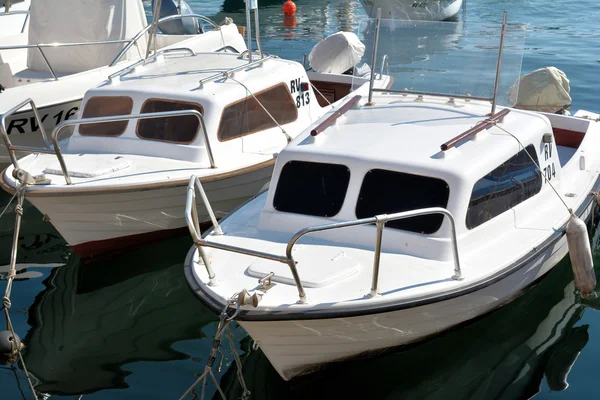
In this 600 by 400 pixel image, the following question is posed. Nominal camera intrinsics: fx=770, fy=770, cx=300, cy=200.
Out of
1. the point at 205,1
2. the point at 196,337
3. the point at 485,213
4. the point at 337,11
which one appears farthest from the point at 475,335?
the point at 205,1

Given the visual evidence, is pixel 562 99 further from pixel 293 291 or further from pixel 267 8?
pixel 267 8

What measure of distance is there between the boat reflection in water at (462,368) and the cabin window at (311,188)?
1.31 m

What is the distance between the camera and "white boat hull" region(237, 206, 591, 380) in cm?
569

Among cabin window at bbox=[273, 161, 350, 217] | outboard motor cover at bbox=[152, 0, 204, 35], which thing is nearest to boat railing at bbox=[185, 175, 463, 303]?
cabin window at bbox=[273, 161, 350, 217]

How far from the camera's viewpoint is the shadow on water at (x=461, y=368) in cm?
632

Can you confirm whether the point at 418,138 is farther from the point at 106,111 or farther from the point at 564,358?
the point at 106,111

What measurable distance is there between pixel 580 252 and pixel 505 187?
89 centimetres

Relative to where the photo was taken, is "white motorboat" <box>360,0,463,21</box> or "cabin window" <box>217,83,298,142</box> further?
"white motorboat" <box>360,0,463,21</box>

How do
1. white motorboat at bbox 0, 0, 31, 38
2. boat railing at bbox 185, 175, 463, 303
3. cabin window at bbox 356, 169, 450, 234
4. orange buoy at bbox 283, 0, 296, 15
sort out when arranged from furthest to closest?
orange buoy at bbox 283, 0, 296, 15 < white motorboat at bbox 0, 0, 31, 38 < cabin window at bbox 356, 169, 450, 234 < boat railing at bbox 185, 175, 463, 303

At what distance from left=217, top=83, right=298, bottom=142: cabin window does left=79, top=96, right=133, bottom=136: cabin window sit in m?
1.16

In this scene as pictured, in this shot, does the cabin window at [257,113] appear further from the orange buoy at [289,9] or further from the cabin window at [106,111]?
the orange buoy at [289,9]

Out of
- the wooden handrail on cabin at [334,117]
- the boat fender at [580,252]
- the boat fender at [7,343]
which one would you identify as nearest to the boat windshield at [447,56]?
the wooden handrail on cabin at [334,117]

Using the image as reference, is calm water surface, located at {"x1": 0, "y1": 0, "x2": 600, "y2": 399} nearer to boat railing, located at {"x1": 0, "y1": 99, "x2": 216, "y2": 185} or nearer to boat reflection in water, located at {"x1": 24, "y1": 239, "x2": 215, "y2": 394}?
boat reflection in water, located at {"x1": 24, "y1": 239, "x2": 215, "y2": 394}

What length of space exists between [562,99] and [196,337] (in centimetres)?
560
